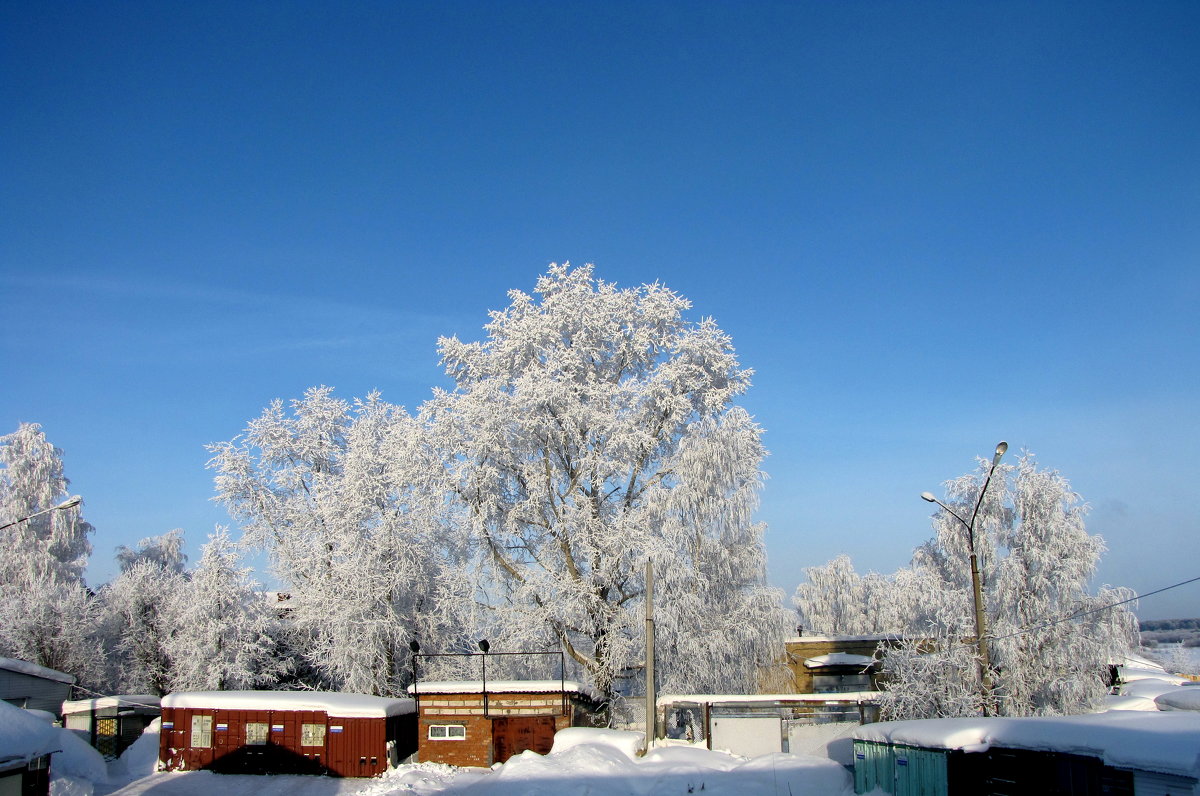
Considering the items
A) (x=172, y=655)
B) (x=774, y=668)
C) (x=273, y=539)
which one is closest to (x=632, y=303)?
(x=774, y=668)

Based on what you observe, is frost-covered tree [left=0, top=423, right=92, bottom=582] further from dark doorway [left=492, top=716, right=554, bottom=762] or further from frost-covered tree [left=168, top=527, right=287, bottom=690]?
dark doorway [left=492, top=716, right=554, bottom=762]

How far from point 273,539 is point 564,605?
1509cm

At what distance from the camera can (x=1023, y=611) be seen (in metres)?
30.2

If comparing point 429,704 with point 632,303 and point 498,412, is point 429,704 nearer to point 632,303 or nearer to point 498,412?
point 498,412

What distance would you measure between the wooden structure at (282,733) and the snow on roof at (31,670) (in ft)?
22.6

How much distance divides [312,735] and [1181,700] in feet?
72.3

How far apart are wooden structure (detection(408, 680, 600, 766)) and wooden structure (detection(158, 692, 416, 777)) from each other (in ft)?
3.83

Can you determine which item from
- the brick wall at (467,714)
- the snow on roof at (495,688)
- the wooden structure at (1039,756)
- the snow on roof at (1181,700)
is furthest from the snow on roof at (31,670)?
the snow on roof at (1181,700)

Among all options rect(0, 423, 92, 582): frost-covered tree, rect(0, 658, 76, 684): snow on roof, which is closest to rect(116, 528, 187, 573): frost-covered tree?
rect(0, 423, 92, 582): frost-covered tree

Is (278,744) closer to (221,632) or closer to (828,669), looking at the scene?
(221,632)

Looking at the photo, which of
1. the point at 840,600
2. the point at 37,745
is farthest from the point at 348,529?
the point at 840,600

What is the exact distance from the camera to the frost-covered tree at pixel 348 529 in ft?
Answer: 101

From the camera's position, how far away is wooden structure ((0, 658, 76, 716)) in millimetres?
29203

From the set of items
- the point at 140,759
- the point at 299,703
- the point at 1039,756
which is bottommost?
the point at 140,759
